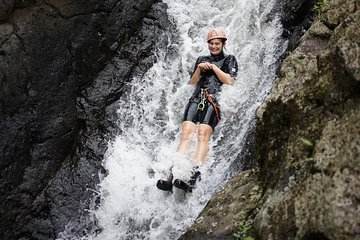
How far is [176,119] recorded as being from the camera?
7805 millimetres

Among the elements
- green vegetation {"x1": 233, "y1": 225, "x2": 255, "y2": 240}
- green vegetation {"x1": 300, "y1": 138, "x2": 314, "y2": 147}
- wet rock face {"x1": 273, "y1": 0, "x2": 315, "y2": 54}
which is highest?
green vegetation {"x1": 300, "y1": 138, "x2": 314, "y2": 147}

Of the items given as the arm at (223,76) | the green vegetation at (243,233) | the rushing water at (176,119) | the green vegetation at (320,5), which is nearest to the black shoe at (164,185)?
the rushing water at (176,119)

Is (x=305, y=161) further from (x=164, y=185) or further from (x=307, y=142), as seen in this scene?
(x=164, y=185)

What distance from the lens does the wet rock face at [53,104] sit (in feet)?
22.0

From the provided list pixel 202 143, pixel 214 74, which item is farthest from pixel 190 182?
pixel 214 74

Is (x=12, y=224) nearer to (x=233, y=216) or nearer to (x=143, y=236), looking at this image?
(x=143, y=236)

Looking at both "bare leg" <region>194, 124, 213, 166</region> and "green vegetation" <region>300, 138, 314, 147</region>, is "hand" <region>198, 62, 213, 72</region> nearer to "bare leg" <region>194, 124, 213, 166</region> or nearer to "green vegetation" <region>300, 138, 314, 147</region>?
"bare leg" <region>194, 124, 213, 166</region>

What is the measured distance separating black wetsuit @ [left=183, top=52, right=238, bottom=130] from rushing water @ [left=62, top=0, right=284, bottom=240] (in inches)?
8.2

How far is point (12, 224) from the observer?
21.8 ft

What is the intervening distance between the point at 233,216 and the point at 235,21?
233 inches

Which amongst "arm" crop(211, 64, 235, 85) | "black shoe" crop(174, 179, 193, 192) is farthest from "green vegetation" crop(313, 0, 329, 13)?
"black shoe" crop(174, 179, 193, 192)

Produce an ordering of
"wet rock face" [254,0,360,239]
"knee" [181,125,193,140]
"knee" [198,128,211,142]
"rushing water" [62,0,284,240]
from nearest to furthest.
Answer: "wet rock face" [254,0,360,239]
"rushing water" [62,0,284,240]
"knee" [198,128,211,142]
"knee" [181,125,193,140]

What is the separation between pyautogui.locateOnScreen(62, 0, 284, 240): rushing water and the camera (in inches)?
253

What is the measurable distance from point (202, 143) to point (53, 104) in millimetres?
2792
